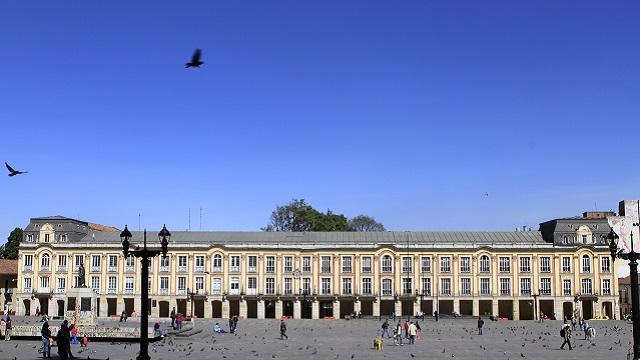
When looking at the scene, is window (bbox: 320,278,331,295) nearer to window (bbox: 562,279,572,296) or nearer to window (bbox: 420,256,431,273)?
window (bbox: 420,256,431,273)

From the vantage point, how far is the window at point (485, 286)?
101875 mm

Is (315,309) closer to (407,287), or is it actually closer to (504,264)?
(407,287)

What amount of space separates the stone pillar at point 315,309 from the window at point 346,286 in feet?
11.7

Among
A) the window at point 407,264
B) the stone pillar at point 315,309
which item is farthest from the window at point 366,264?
the stone pillar at point 315,309

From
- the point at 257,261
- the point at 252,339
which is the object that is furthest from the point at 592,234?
the point at 252,339

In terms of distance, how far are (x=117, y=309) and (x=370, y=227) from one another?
54048 mm

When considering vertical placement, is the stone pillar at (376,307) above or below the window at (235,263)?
below

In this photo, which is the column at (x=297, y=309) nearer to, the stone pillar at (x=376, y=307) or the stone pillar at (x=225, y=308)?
the stone pillar at (x=225, y=308)

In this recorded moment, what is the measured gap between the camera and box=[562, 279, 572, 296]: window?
10156 cm

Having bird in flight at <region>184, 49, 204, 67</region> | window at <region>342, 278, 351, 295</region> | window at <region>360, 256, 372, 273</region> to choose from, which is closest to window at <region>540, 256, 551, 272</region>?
window at <region>360, 256, 372, 273</region>

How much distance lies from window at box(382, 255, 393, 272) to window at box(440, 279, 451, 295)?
6386mm

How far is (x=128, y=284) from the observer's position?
103 m

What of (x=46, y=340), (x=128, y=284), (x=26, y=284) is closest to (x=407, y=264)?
(x=128, y=284)

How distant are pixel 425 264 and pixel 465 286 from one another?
215 inches
